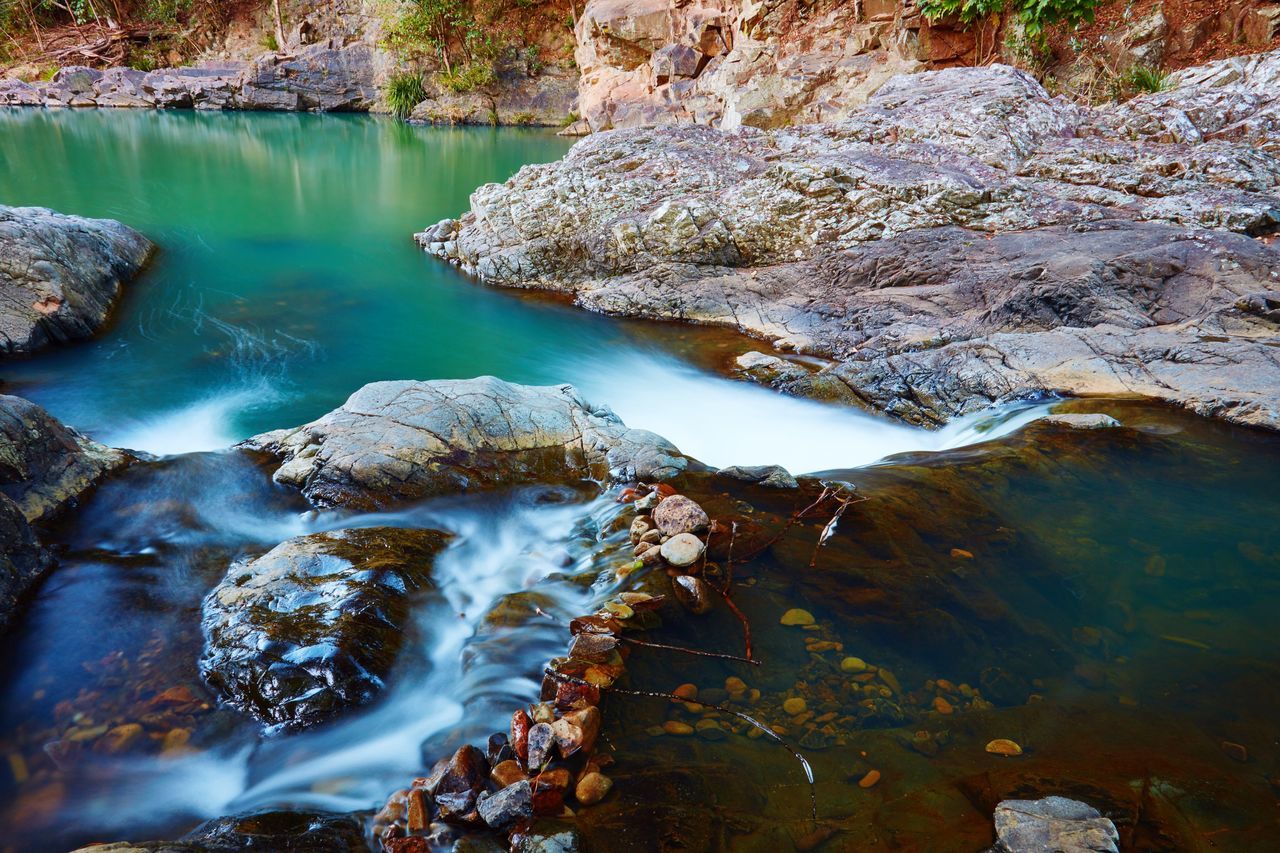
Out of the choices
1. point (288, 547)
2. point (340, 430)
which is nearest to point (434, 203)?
Answer: point (340, 430)

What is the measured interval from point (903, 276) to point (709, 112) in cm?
1711

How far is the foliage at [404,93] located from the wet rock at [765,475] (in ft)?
119

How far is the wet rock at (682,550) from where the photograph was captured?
425 centimetres

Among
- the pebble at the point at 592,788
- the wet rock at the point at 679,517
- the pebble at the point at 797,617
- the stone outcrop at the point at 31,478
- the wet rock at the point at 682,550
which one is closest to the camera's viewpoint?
the pebble at the point at 592,788

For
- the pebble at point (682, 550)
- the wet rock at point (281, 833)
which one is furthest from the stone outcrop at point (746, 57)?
the wet rock at point (281, 833)

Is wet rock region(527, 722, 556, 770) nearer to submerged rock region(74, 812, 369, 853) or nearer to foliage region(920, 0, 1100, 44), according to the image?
submerged rock region(74, 812, 369, 853)

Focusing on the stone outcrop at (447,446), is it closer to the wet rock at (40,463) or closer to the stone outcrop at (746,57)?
the wet rock at (40,463)

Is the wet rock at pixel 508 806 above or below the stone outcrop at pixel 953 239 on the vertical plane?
below

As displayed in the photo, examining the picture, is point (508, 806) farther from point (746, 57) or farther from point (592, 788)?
point (746, 57)

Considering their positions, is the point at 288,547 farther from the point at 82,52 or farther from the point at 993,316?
the point at 82,52

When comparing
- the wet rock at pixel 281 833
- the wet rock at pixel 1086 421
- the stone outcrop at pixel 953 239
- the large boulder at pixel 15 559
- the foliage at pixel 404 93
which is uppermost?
the foliage at pixel 404 93

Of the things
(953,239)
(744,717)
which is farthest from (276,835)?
(953,239)

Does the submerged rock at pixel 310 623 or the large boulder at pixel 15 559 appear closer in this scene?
the submerged rock at pixel 310 623

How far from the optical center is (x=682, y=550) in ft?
14.0
